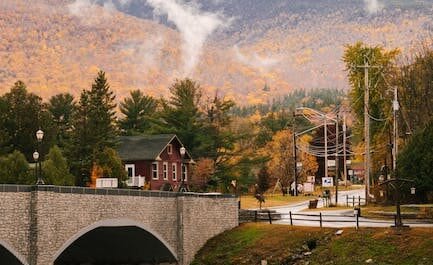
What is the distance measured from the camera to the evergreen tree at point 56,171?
205 feet

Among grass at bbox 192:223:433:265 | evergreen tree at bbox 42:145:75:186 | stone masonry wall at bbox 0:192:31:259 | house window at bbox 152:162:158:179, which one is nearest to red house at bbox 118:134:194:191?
house window at bbox 152:162:158:179

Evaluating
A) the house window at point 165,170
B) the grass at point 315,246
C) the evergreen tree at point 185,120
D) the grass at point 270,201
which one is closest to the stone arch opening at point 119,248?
the grass at point 315,246

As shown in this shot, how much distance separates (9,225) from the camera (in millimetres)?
34719

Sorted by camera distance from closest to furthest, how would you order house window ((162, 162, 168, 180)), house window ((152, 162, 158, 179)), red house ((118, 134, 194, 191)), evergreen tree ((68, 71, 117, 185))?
evergreen tree ((68, 71, 117, 185)) → red house ((118, 134, 194, 191)) → house window ((152, 162, 158, 179)) → house window ((162, 162, 168, 180))

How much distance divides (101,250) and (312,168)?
71479mm

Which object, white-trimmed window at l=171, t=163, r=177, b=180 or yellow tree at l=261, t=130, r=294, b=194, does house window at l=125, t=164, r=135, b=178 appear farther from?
yellow tree at l=261, t=130, r=294, b=194

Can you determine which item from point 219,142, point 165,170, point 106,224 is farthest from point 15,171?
point 219,142

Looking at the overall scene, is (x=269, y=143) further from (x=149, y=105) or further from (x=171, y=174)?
(x=171, y=174)

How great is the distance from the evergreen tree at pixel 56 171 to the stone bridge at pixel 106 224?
39.4 ft

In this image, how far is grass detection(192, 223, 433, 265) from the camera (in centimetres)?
4316

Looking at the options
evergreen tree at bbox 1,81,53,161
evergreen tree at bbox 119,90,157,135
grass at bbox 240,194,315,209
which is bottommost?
grass at bbox 240,194,315,209

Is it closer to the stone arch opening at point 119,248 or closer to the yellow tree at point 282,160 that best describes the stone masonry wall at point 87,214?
the stone arch opening at point 119,248

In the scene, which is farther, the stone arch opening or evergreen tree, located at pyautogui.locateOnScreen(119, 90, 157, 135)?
evergreen tree, located at pyautogui.locateOnScreen(119, 90, 157, 135)

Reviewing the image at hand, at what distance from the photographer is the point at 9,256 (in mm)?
37406
